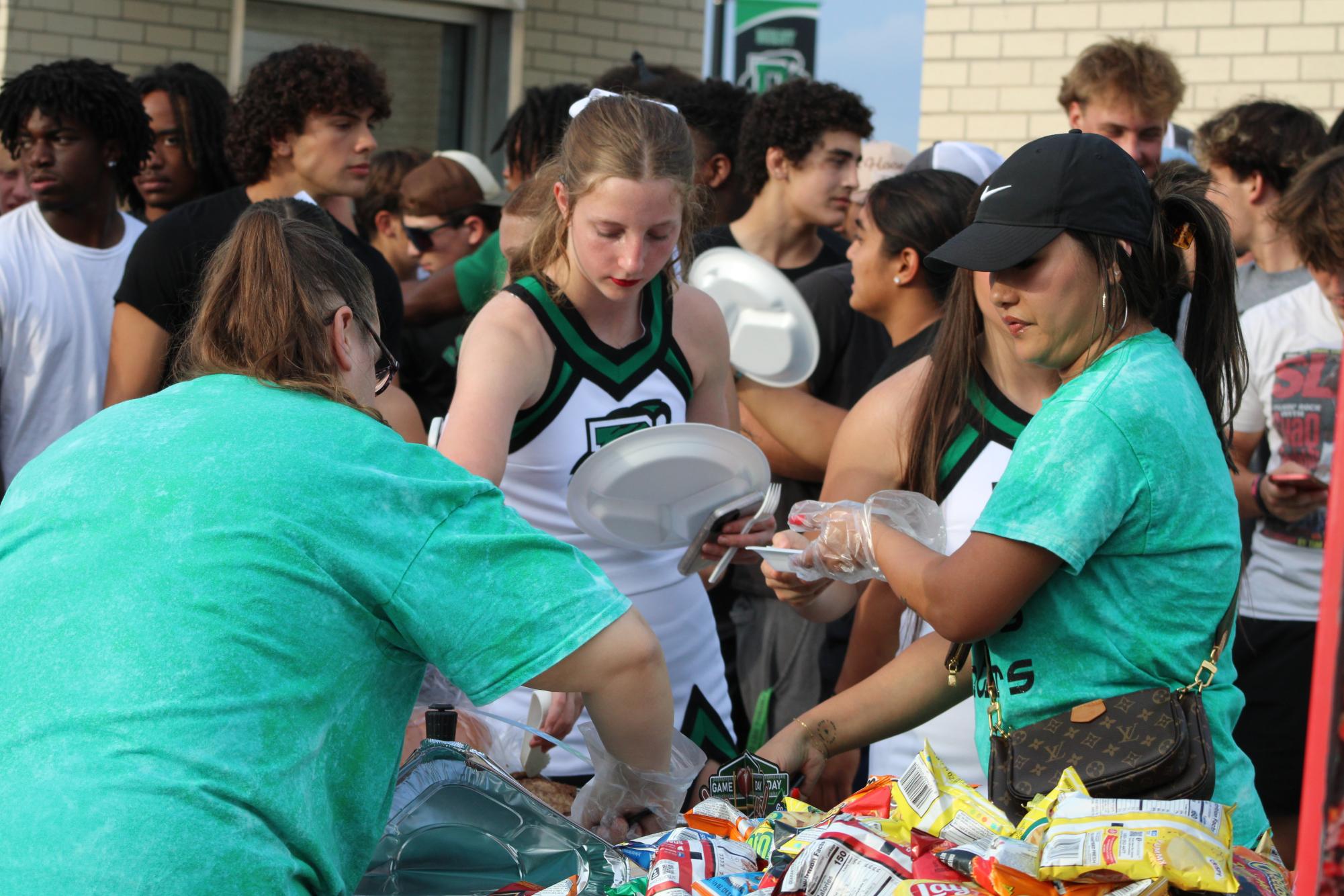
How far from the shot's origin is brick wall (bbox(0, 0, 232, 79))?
8.69 m

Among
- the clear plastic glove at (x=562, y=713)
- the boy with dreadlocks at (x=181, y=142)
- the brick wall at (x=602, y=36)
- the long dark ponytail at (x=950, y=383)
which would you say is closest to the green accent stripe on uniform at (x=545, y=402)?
the clear plastic glove at (x=562, y=713)

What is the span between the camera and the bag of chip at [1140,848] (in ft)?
4.77

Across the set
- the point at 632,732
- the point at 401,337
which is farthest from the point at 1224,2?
the point at 632,732

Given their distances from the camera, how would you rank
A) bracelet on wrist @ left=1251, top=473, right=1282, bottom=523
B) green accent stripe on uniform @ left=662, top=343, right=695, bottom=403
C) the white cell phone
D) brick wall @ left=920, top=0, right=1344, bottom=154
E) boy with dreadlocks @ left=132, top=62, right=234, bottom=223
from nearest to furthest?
1. the white cell phone
2. green accent stripe on uniform @ left=662, top=343, right=695, bottom=403
3. bracelet on wrist @ left=1251, top=473, right=1282, bottom=523
4. boy with dreadlocks @ left=132, top=62, right=234, bottom=223
5. brick wall @ left=920, top=0, right=1344, bottom=154

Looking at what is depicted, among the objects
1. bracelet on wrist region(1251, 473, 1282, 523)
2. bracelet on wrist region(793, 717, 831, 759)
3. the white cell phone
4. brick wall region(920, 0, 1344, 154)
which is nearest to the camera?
bracelet on wrist region(793, 717, 831, 759)

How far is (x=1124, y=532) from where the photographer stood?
69.7 inches

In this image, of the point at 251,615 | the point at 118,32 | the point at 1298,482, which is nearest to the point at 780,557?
the point at 251,615

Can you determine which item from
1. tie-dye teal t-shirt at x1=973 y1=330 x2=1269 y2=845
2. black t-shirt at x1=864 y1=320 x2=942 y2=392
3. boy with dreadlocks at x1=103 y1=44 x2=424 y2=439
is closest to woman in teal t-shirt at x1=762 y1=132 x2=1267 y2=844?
tie-dye teal t-shirt at x1=973 y1=330 x2=1269 y2=845

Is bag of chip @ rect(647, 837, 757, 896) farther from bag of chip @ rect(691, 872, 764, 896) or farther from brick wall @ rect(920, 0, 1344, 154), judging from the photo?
brick wall @ rect(920, 0, 1344, 154)

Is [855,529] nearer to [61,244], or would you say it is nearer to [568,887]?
[568,887]

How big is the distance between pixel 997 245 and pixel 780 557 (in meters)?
0.58

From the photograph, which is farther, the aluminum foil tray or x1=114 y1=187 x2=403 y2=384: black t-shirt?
x1=114 y1=187 x2=403 y2=384: black t-shirt

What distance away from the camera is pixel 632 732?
181 cm

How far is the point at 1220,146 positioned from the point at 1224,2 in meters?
3.04
